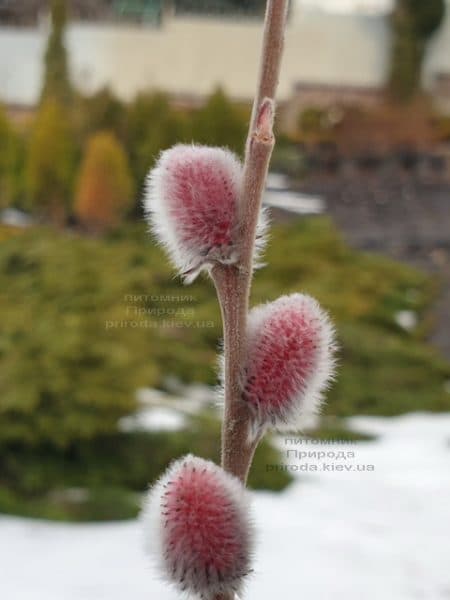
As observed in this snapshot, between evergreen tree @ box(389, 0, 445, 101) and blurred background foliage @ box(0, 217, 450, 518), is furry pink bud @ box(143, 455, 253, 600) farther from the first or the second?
evergreen tree @ box(389, 0, 445, 101)

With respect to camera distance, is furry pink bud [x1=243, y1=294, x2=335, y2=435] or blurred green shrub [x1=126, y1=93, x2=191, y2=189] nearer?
furry pink bud [x1=243, y1=294, x2=335, y2=435]

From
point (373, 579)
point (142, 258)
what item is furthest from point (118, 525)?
point (142, 258)

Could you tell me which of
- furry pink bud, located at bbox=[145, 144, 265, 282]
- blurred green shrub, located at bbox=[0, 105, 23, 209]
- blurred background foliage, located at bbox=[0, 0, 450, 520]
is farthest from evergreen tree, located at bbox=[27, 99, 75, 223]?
furry pink bud, located at bbox=[145, 144, 265, 282]

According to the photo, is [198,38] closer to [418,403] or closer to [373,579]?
[418,403]

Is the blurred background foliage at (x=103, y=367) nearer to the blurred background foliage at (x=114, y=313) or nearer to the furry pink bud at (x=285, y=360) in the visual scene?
the blurred background foliage at (x=114, y=313)

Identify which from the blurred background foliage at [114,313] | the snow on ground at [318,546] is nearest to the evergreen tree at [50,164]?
the blurred background foliage at [114,313]
